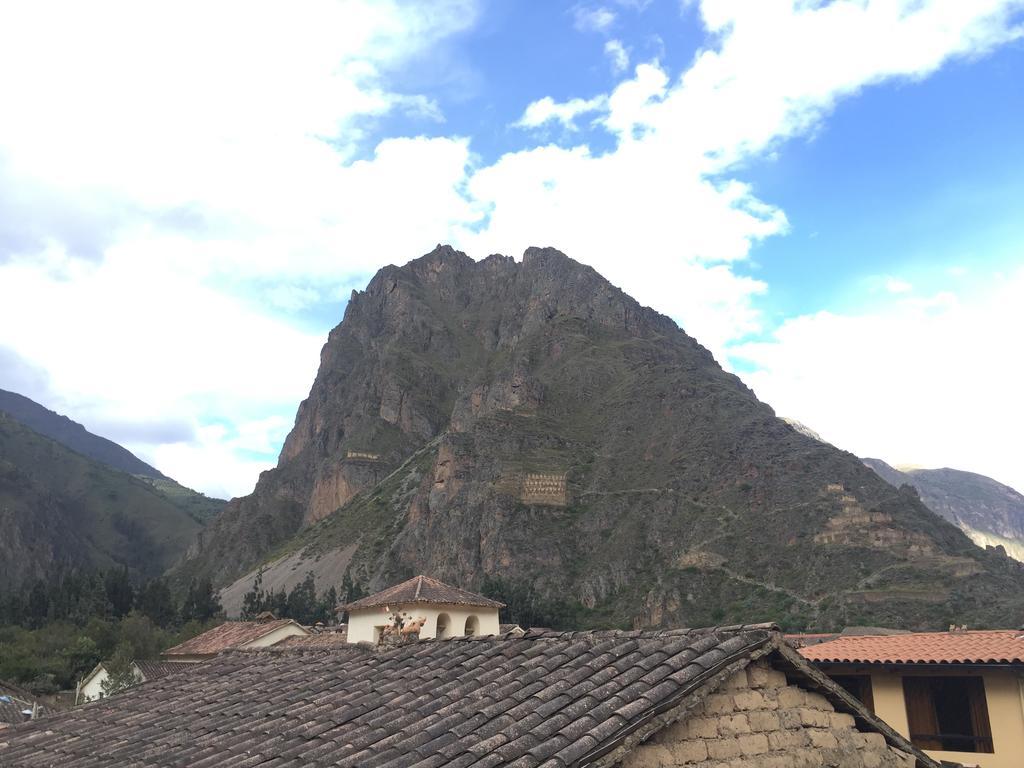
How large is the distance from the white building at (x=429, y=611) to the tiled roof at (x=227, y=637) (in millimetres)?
12868

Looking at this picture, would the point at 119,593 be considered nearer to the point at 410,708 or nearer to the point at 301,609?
the point at 301,609

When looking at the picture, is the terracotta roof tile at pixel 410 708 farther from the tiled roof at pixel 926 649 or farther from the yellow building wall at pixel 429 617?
the yellow building wall at pixel 429 617

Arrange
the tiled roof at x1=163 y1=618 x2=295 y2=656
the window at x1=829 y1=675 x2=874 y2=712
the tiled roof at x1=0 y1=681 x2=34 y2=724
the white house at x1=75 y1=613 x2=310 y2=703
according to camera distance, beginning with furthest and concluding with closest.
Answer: the tiled roof at x1=163 y1=618 x2=295 y2=656 < the white house at x1=75 y1=613 x2=310 y2=703 < the tiled roof at x1=0 y1=681 x2=34 y2=724 < the window at x1=829 y1=675 x2=874 y2=712

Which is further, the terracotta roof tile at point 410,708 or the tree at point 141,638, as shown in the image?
the tree at point 141,638

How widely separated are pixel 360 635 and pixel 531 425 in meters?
106

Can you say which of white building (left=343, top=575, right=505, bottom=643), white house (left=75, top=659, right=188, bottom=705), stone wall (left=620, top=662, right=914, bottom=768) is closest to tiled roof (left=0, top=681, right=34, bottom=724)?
white house (left=75, top=659, right=188, bottom=705)

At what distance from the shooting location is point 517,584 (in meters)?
106

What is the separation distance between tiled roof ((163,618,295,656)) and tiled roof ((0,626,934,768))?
33959 millimetres

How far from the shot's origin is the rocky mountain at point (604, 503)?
274 ft

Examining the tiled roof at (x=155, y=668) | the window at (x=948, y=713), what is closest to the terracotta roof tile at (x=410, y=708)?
the window at (x=948, y=713)

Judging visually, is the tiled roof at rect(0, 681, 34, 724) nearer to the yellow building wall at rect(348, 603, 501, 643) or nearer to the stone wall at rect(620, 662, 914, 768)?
the yellow building wall at rect(348, 603, 501, 643)

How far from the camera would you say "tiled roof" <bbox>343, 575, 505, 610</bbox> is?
31.6m

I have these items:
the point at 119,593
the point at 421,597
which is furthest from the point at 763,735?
the point at 119,593

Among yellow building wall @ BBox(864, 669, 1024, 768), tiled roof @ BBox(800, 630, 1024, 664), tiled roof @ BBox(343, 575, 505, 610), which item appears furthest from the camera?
tiled roof @ BBox(343, 575, 505, 610)
